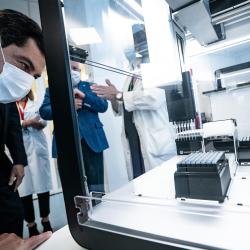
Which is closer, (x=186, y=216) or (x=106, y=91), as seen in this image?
(x=186, y=216)

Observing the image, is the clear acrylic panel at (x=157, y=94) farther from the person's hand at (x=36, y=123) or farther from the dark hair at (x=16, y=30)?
the person's hand at (x=36, y=123)

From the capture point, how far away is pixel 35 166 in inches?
85.3

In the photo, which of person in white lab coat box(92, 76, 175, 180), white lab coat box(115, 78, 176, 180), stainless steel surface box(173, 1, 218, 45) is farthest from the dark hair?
stainless steel surface box(173, 1, 218, 45)

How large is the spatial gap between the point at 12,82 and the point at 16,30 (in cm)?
25

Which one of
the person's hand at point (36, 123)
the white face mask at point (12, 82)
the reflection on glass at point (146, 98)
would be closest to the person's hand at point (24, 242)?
the reflection on glass at point (146, 98)

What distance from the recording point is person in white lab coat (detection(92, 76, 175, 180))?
1081 mm

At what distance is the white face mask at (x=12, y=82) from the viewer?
0.98 meters

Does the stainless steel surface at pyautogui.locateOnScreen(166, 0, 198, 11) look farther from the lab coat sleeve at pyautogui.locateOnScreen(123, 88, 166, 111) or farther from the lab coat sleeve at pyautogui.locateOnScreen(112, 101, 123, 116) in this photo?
the lab coat sleeve at pyautogui.locateOnScreen(112, 101, 123, 116)

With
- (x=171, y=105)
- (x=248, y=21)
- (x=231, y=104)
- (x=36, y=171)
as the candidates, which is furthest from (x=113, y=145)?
(x=36, y=171)

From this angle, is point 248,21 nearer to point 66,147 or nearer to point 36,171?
point 66,147

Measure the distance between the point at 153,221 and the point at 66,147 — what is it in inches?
9.4

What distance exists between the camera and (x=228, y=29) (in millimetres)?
1042

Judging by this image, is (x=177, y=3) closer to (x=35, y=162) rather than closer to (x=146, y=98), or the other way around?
(x=146, y=98)

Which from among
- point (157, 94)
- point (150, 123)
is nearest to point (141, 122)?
point (150, 123)
